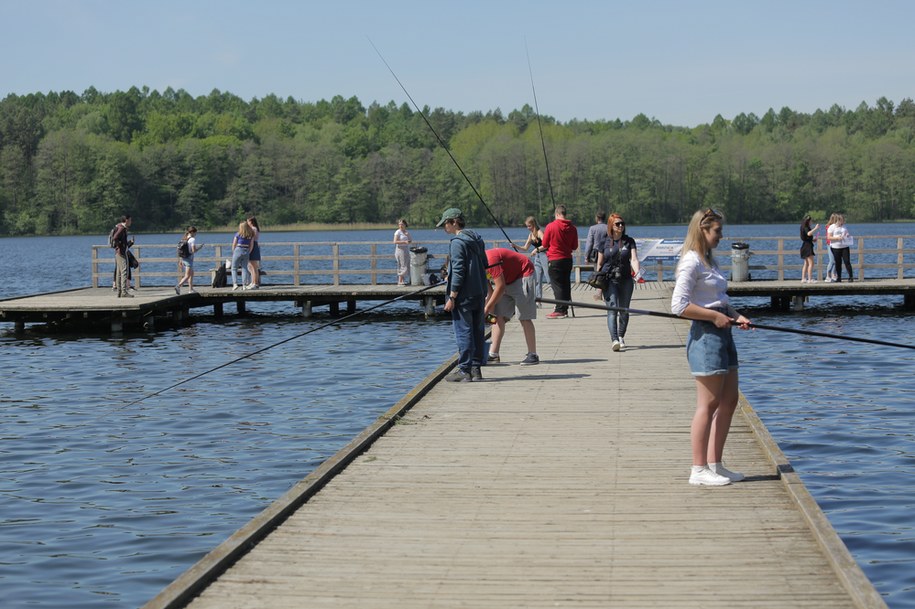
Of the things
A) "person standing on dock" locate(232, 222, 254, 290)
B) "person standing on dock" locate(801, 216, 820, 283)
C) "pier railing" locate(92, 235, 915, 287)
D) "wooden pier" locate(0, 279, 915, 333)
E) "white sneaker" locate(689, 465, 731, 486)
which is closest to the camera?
"white sneaker" locate(689, 465, 731, 486)

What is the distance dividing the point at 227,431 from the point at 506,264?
402 cm

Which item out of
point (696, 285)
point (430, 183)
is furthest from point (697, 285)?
point (430, 183)

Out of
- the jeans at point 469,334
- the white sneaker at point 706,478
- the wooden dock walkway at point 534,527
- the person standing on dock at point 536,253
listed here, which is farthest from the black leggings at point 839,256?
the white sneaker at point 706,478

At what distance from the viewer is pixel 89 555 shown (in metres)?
9.70

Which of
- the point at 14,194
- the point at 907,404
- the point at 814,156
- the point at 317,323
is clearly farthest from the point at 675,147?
the point at 907,404

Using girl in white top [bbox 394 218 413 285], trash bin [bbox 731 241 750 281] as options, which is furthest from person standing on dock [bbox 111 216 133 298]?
trash bin [bbox 731 241 750 281]

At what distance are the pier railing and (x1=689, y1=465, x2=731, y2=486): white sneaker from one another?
15.3 m

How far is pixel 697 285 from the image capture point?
8492 millimetres

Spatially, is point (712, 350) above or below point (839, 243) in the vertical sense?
below

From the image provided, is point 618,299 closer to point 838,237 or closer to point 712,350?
point 712,350

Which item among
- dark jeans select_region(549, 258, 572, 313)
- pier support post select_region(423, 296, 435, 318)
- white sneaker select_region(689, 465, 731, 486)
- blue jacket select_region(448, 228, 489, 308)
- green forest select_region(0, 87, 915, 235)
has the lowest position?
pier support post select_region(423, 296, 435, 318)

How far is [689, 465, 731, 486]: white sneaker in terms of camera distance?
880 cm

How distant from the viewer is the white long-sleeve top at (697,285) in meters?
8.44

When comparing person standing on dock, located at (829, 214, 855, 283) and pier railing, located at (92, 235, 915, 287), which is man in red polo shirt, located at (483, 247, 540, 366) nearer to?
pier railing, located at (92, 235, 915, 287)
